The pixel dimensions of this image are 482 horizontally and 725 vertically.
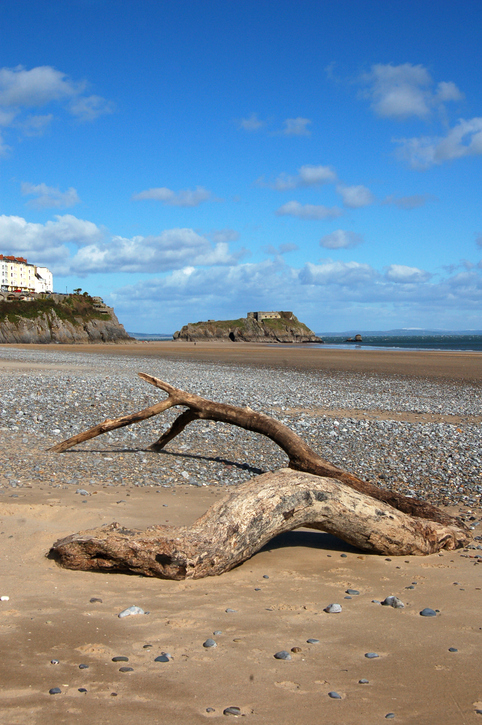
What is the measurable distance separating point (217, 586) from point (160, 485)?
160 inches

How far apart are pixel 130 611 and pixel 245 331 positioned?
164 metres

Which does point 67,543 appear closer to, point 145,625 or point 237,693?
point 145,625

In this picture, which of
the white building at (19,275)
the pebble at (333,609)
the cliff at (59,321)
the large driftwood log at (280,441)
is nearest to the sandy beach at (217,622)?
the pebble at (333,609)

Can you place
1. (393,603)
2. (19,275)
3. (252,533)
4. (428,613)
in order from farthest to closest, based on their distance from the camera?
(19,275) → (252,533) → (393,603) → (428,613)

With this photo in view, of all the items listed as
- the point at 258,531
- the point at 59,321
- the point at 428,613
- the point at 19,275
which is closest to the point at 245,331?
the point at 59,321

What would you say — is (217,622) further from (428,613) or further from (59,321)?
(59,321)

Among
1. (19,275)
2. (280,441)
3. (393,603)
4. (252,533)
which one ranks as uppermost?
(19,275)

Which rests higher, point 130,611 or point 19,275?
point 19,275

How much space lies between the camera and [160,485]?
9.25 m

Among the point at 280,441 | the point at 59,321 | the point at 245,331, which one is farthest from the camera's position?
the point at 245,331

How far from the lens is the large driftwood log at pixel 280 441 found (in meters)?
7.39

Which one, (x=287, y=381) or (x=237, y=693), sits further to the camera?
(x=287, y=381)

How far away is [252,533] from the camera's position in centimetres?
571

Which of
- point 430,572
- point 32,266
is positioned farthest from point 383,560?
point 32,266
